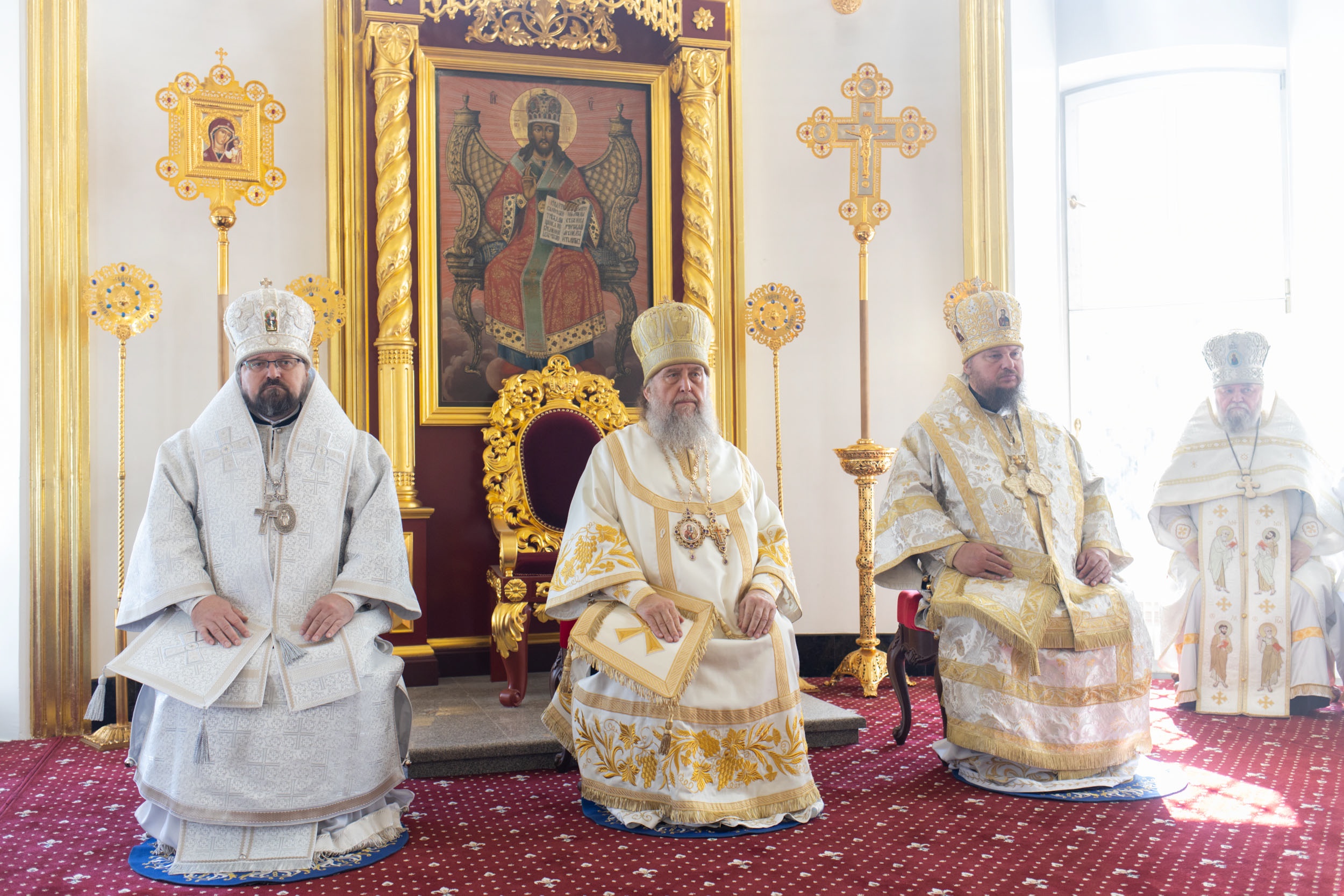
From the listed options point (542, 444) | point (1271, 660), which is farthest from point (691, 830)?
point (1271, 660)

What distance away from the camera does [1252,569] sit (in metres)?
5.76

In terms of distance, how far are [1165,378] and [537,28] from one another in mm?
4731

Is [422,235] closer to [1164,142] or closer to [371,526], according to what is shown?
[371,526]

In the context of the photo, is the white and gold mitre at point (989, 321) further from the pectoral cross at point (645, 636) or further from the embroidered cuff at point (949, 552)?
the pectoral cross at point (645, 636)

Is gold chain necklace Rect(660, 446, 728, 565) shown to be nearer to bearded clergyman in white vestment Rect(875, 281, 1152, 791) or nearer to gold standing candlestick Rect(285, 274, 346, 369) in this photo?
bearded clergyman in white vestment Rect(875, 281, 1152, 791)

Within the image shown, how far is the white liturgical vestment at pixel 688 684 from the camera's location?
388cm

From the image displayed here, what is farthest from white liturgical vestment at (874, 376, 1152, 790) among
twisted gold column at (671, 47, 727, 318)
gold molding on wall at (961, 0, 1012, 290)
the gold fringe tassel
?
gold molding on wall at (961, 0, 1012, 290)

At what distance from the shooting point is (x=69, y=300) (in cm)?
554

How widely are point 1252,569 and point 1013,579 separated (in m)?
2.03

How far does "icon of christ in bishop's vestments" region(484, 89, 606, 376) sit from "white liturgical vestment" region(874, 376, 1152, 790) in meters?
2.31

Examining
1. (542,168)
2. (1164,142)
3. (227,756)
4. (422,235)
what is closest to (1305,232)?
(1164,142)

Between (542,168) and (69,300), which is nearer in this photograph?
(69,300)

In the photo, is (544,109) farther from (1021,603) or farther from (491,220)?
(1021,603)

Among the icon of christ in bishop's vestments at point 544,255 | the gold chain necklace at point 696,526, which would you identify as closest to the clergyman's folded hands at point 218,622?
the gold chain necklace at point 696,526
